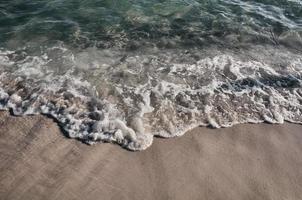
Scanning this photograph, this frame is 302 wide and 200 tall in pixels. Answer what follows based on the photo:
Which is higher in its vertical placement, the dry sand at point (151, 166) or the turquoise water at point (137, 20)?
the turquoise water at point (137, 20)

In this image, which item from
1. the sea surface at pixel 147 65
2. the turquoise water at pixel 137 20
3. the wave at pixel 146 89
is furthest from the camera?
the turquoise water at pixel 137 20

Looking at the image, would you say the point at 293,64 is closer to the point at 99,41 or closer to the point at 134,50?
the point at 134,50

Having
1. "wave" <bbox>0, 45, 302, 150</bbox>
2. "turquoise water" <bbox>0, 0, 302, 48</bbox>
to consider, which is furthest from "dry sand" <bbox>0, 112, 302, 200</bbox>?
"turquoise water" <bbox>0, 0, 302, 48</bbox>

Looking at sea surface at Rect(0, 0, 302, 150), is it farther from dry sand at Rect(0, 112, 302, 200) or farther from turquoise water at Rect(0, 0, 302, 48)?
dry sand at Rect(0, 112, 302, 200)

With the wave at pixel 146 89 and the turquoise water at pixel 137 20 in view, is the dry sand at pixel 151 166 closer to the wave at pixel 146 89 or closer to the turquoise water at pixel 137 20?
the wave at pixel 146 89

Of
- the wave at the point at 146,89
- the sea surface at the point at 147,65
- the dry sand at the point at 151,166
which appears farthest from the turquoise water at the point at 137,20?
the dry sand at the point at 151,166

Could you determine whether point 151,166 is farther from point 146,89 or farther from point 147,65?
point 147,65
